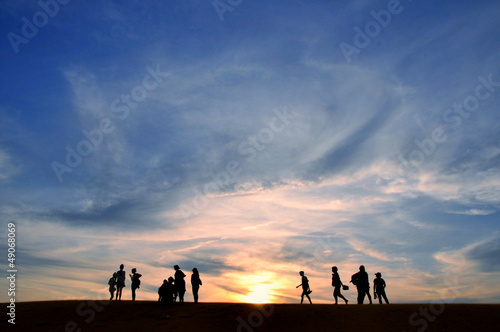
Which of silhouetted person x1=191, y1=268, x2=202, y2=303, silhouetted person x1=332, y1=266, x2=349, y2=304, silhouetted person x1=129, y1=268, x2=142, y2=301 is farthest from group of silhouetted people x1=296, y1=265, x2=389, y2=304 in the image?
silhouetted person x1=129, y1=268, x2=142, y2=301

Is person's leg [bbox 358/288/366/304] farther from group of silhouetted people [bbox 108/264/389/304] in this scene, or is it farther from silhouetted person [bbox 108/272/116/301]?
silhouetted person [bbox 108/272/116/301]

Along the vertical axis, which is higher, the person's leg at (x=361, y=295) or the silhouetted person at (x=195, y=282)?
the silhouetted person at (x=195, y=282)

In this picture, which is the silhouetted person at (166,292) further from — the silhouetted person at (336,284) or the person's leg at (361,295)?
the person's leg at (361,295)

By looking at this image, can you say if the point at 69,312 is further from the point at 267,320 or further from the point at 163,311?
the point at 267,320

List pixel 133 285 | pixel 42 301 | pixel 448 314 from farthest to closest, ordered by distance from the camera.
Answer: pixel 42 301 → pixel 133 285 → pixel 448 314

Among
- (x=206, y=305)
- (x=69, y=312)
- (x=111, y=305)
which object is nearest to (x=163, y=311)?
(x=206, y=305)

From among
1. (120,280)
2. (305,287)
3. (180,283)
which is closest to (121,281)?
(120,280)

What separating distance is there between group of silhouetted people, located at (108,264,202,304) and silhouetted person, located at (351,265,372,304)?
965cm

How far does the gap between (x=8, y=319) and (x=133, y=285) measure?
668 cm

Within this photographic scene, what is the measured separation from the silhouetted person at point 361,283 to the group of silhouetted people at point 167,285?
9.65 meters

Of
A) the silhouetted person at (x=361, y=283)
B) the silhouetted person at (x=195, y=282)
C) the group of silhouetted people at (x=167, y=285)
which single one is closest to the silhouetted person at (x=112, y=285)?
the group of silhouetted people at (x=167, y=285)

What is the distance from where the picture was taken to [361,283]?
1962 cm

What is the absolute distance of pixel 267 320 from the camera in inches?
656

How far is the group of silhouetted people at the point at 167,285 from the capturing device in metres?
19.9
